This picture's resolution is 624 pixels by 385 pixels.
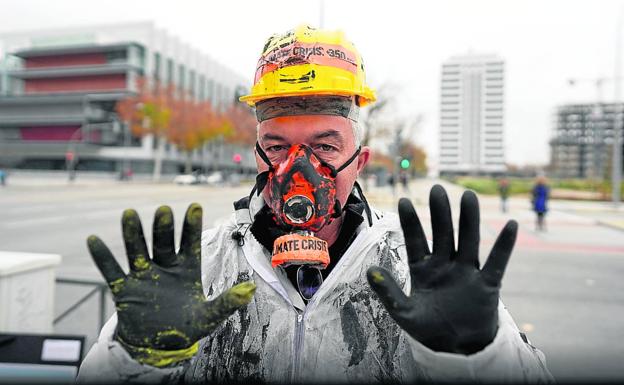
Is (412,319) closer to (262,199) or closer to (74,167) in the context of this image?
(262,199)

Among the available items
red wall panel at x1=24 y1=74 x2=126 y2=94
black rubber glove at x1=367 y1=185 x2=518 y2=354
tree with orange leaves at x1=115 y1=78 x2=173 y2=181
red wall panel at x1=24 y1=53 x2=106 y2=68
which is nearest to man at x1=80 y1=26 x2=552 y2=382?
black rubber glove at x1=367 y1=185 x2=518 y2=354

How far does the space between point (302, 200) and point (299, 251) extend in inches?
7.2

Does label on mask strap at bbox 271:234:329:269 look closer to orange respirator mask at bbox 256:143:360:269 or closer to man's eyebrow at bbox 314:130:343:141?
orange respirator mask at bbox 256:143:360:269

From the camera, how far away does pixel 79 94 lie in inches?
2007

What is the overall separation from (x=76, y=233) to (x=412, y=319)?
10.8 meters

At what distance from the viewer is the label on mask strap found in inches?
55.2

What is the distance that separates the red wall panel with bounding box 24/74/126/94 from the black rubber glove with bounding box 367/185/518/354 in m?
55.7

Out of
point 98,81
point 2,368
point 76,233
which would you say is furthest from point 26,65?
point 2,368

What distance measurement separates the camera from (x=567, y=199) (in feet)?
92.9

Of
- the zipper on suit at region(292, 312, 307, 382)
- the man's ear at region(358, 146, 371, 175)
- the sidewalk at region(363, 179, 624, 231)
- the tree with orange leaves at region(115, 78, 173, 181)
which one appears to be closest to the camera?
the zipper on suit at region(292, 312, 307, 382)

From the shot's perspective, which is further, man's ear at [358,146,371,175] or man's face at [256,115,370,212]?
man's ear at [358,146,371,175]

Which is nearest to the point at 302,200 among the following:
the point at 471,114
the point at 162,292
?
the point at 162,292

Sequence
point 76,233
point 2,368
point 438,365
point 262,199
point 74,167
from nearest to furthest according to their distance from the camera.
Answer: point 438,365 < point 262,199 < point 2,368 < point 76,233 < point 74,167

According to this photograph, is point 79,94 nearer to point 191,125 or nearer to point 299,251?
point 191,125
